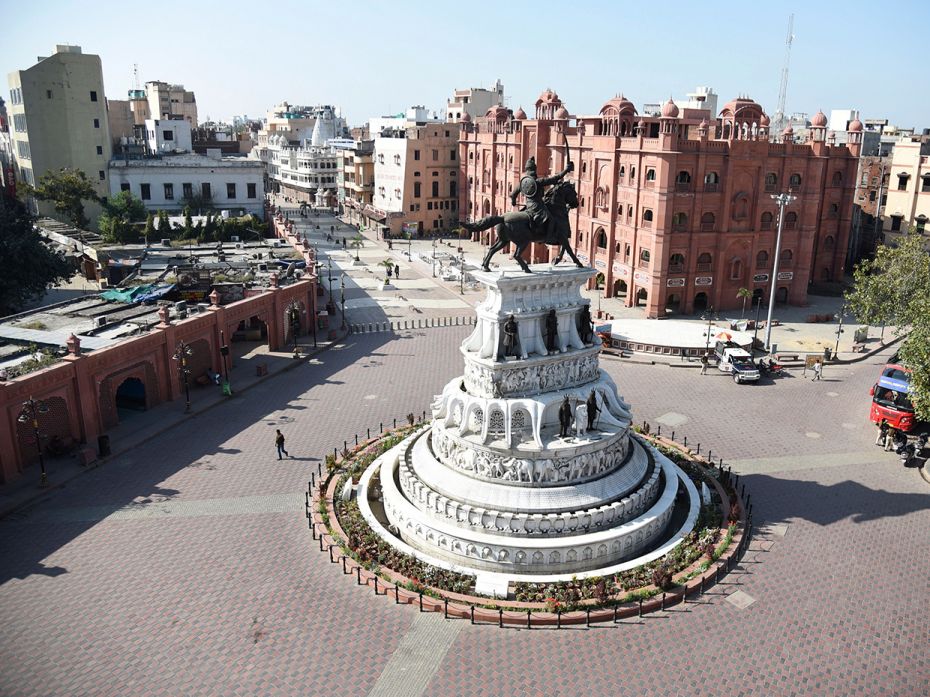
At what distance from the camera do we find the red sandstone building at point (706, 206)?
55.2 m

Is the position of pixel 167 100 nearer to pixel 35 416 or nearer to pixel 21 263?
pixel 21 263

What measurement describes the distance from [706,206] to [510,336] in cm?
3711

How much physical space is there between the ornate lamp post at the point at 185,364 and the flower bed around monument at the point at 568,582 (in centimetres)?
1285

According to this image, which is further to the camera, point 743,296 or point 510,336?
point 743,296

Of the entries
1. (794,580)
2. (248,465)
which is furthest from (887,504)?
(248,465)

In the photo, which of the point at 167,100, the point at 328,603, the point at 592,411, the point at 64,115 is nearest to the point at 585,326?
the point at 592,411

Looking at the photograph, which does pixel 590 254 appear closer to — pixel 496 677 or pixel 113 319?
pixel 113 319

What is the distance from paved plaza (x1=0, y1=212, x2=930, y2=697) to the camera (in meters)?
18.9

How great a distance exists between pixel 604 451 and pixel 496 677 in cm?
974

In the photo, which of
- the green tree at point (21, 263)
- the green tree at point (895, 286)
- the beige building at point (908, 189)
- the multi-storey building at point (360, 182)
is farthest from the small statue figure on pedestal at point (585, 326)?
the multi-storey building at point (360, 182)

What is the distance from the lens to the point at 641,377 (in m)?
43.5

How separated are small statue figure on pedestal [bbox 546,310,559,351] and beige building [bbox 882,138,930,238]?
5368cm

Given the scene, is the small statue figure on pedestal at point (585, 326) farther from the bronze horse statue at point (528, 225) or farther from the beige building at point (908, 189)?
the beige building at point (908, 189)

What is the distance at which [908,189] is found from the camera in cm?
6638
